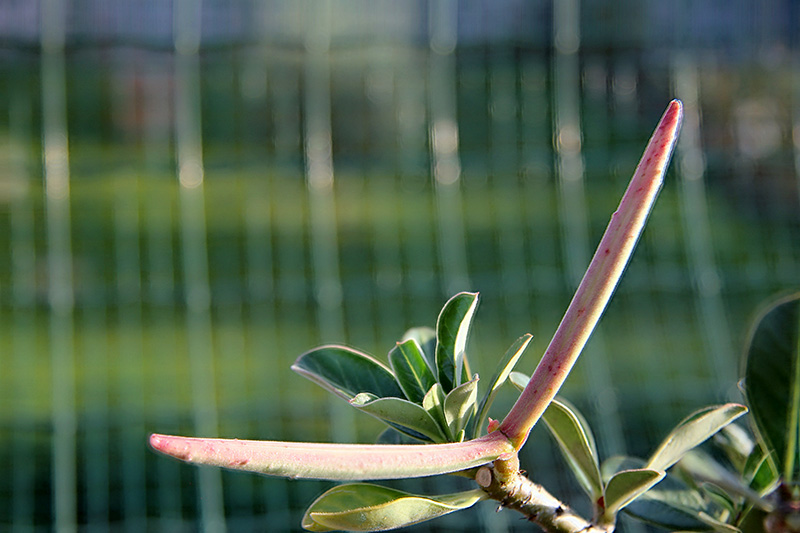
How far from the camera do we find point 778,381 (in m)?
0.30

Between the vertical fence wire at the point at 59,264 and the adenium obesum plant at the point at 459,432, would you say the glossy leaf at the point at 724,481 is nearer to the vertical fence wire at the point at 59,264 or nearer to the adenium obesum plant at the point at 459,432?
the adenium obesum plant at the point at 459,432

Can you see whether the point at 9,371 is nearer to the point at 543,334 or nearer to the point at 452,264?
the point at 452,264

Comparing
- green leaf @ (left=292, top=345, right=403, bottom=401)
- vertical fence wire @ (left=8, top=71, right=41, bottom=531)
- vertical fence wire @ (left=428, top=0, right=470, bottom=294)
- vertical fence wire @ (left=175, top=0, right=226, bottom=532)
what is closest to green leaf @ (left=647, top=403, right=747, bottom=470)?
green leaf @ (left=292, top=345, right=403, bottom=401)

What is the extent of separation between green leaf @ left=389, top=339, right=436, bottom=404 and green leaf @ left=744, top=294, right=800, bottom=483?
118 mm

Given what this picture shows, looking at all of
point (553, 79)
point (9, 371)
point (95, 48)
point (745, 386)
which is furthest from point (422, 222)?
point (745, 386)

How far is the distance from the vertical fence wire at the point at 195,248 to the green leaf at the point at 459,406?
174 centimetres

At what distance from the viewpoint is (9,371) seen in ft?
8.77

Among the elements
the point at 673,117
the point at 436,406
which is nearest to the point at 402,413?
the point at 436,406

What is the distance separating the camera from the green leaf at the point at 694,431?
0.30 metres

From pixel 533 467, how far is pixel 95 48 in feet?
6.98

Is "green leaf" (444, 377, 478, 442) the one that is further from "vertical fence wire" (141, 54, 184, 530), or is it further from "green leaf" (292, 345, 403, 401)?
"vertical fence wire" (141, 54, 184, 530)

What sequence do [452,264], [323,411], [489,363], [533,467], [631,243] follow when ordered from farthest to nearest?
[452,264]
[489,363]
[323,411]
[533,467]
[631,243]

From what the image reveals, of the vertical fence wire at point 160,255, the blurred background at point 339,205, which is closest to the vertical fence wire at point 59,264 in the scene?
the blurred background at point 339,205

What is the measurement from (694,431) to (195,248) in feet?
10.8
